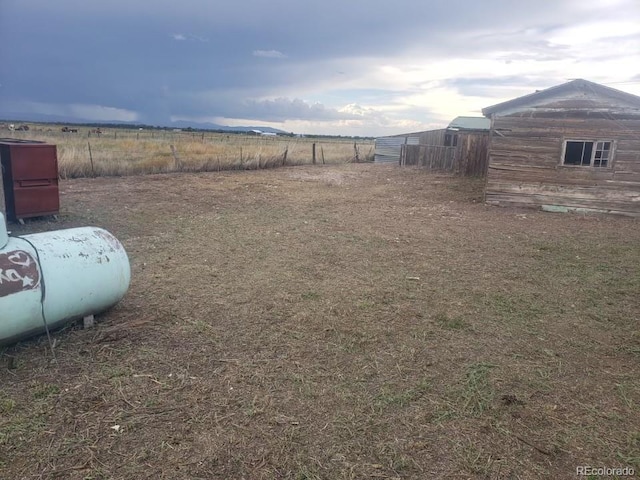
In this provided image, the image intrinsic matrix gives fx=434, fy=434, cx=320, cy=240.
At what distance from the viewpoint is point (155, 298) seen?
4980 mm

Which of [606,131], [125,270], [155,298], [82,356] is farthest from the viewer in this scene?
[606,131]

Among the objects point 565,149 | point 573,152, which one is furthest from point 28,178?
point 573,152

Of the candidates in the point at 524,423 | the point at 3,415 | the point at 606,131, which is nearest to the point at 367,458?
the point at 524,423

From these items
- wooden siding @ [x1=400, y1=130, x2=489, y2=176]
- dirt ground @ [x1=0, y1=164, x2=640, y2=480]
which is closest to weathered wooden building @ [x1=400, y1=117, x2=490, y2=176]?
wooden siding @ [x1=400, y1=130, x2=489, y2=176]

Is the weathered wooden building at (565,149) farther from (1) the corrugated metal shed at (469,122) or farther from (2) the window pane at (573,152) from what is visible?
(1) the corrugated metal shed at (469,122)

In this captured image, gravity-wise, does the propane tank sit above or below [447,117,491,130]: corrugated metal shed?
below

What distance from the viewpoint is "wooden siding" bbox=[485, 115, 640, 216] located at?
37.0 ft

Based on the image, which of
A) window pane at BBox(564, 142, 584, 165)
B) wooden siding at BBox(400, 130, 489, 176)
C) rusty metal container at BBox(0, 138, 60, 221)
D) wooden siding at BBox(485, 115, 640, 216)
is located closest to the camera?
rusty metal container at BBox(0, 138, 60, 221)

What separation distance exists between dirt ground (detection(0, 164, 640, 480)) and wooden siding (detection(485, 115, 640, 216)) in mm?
4547

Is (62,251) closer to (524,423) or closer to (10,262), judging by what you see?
(10,262)

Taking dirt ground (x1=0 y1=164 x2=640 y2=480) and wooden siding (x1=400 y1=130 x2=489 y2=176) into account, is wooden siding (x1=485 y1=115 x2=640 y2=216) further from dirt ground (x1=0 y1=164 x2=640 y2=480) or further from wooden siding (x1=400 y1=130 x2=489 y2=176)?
wooden siding (x1=400 y1=130 x2=489 y2=176)

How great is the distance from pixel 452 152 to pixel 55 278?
22.4m

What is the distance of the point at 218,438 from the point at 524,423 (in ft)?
6.80

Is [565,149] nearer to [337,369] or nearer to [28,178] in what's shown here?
[337,369]
